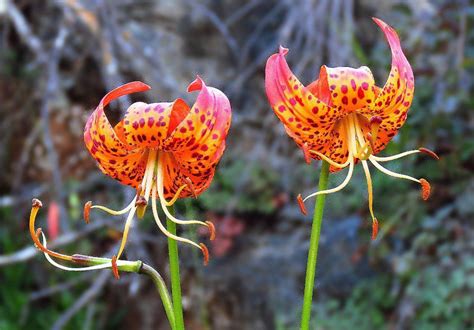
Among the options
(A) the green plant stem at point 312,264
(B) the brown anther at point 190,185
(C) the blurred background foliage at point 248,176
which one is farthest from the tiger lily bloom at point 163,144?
(C) the blurred background foliage at point 248,176

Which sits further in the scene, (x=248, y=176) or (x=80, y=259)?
(x=248, y=176)

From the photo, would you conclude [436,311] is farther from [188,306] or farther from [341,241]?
[188,306]

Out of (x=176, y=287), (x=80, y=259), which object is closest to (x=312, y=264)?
(x=176, y=287)

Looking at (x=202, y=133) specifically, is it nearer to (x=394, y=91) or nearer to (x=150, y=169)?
(x=150, y=169)

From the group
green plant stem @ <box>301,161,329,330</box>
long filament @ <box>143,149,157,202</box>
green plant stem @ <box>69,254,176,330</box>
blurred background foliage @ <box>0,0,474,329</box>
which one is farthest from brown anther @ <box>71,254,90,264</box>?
blurred background foliage @ <box>0,0,474,329</box>

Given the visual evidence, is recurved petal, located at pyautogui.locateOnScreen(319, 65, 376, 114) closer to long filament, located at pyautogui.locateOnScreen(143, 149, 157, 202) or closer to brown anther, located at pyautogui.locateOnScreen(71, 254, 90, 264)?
long filament, located at pyautogui.locateOnScreen(143, 149, 157, 202)

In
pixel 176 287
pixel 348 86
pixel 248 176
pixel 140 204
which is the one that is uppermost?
pixel 248 176

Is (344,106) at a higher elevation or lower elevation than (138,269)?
higher

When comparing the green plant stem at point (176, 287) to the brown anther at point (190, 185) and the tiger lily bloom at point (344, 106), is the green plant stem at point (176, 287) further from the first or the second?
the tiger lily bloom at point (344, 106)

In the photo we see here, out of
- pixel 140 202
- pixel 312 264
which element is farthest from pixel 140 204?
pixel 312 264
